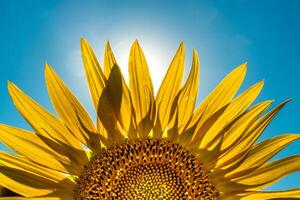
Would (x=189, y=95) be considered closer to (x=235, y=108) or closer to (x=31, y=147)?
(x=235, y=108)

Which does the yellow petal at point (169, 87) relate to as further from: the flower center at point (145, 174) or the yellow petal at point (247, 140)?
the yellow petal at point (247, 140)

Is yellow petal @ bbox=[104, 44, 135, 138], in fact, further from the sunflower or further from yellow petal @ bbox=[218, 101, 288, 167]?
yellow petal @ bbox=[218, 101, 288, 167]

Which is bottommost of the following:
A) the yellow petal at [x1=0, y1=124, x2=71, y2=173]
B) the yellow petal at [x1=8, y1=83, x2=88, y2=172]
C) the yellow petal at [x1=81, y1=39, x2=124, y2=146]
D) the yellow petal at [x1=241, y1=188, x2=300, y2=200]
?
the yellow petal at [x1=241, y1=188, x2=300, y2=200]

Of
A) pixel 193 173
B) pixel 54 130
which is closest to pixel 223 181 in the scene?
pixel 193 173

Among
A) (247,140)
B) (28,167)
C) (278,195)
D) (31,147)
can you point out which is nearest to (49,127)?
(31,147)

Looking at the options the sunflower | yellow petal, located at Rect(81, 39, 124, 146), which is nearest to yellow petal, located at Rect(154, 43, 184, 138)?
the sunflower
